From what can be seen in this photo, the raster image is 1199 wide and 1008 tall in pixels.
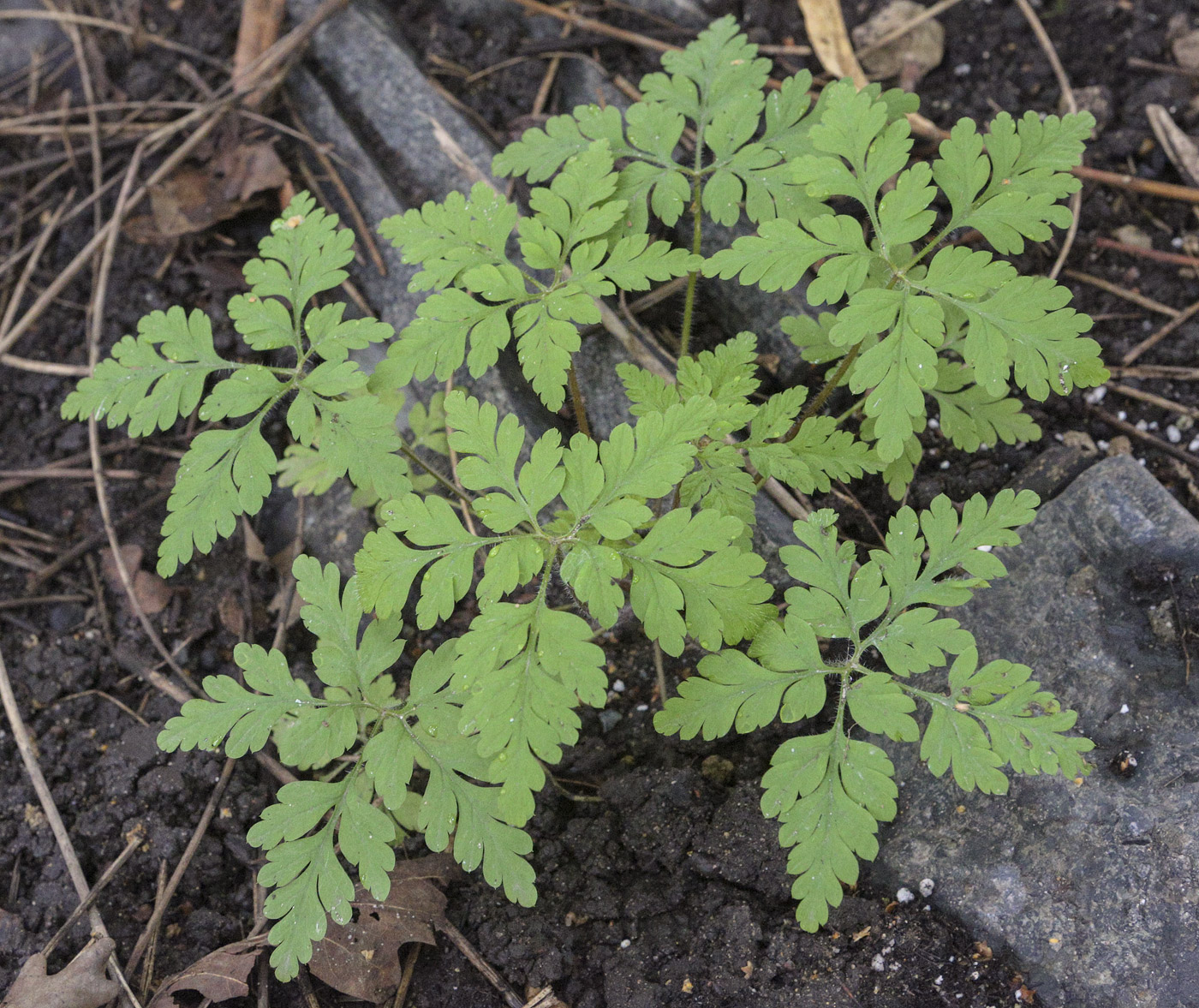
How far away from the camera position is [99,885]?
8.97 ft

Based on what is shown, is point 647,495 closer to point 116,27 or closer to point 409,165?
point 409,165

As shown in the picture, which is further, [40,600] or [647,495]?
[40,600]

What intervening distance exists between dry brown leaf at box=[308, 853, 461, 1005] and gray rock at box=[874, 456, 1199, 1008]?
127cm

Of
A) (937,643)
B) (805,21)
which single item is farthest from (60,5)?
(937,643)

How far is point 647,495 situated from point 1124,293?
225 cm

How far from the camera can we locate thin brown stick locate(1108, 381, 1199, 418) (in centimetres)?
314

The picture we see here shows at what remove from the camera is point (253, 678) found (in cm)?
254

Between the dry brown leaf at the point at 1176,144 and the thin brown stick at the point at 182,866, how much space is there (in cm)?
410

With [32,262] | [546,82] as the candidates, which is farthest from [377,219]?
[32,262]

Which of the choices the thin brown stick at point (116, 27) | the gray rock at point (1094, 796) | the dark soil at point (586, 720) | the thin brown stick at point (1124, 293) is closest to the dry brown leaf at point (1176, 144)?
the dark soil at point (586, 720)

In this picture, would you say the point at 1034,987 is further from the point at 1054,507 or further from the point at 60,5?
the point at 60,5

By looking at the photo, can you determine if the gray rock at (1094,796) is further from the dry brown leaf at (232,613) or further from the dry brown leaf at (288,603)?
the dry brown leaf at (232,613)

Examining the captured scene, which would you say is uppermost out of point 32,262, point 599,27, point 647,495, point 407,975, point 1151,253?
point 599,27

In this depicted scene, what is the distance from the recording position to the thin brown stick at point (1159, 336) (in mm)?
3279
